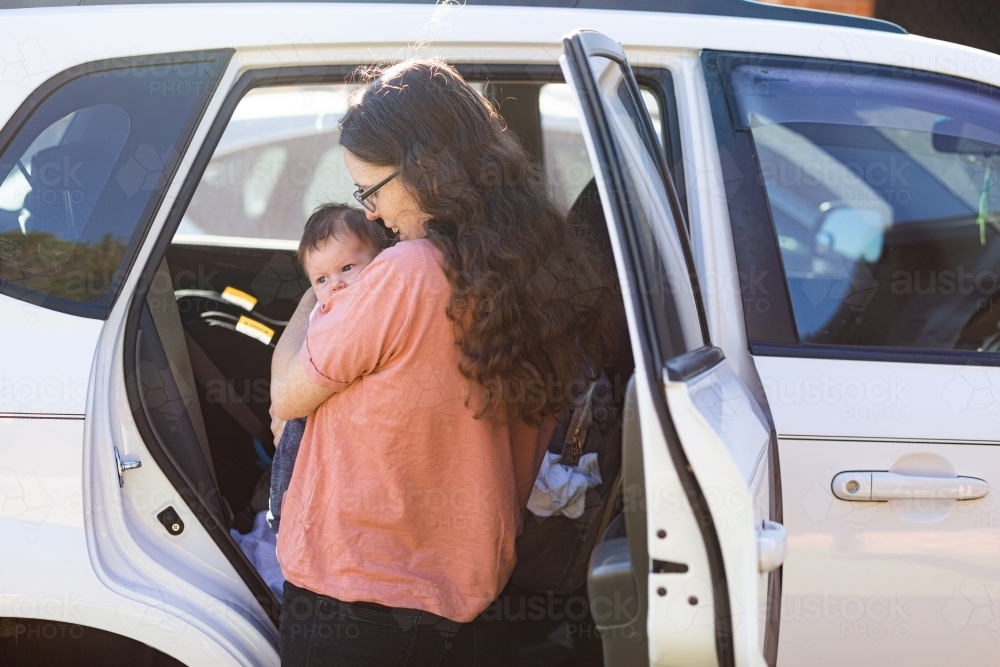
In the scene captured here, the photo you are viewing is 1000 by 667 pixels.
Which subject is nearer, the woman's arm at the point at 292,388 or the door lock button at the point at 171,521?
the woman's arm at the point at 292,388

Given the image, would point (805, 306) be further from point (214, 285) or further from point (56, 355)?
point (214, 285)

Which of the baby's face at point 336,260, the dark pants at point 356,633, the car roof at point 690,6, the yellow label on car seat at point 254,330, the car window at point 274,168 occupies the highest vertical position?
the car window at point 274,168

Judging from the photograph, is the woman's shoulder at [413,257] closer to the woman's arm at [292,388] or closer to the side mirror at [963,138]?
the woman's arm at [292,388]

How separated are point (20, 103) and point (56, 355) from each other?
0.52m

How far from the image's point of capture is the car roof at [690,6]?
2.02 m

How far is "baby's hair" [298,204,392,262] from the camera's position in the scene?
6.89 feet

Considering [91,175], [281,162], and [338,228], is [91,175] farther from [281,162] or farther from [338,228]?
[281,162]

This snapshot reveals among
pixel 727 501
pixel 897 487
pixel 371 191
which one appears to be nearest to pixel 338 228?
pixel 371 191

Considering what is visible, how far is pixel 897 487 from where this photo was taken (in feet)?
6.14

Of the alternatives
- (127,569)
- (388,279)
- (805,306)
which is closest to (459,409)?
(388,279)

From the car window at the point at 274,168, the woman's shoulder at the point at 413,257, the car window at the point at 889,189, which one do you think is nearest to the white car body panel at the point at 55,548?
the woman's shoulder at the point at 413,257

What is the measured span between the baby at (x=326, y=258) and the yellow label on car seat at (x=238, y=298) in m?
0.94

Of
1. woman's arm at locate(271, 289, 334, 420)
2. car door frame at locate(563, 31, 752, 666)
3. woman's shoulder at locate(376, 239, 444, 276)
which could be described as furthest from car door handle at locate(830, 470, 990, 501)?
woman's arm at locate(271, 289, 334, 420)

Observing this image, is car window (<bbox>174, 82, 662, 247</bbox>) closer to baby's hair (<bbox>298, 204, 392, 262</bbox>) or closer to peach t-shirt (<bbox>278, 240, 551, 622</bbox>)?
baby's hair (<bbox>298, 204, 392, 262</bbox>)
